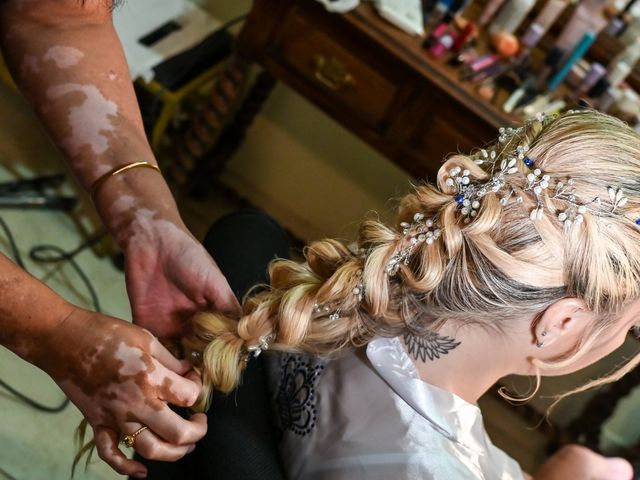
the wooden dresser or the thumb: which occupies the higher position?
the wooden dresser

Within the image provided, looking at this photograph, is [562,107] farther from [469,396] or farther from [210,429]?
[210,429]

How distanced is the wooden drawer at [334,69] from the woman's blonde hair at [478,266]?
24.4 inches

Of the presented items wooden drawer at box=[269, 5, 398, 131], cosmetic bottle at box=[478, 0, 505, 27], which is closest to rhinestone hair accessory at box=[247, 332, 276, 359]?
wooden drawer at box=[269, 5, 398, 131]

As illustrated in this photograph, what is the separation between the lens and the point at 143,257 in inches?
33.5

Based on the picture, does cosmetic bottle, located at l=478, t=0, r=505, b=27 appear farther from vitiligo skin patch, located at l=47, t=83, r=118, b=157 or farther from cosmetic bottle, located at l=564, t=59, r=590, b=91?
vitiligo skin patch, located at l=47, t=83, r=118, b=157

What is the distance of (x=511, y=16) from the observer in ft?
4.77

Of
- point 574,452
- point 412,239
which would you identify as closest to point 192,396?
point 412,239

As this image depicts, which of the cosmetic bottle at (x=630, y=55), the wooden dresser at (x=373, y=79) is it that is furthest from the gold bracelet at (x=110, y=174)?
the cosmetic bottle at (x=630, y=55)

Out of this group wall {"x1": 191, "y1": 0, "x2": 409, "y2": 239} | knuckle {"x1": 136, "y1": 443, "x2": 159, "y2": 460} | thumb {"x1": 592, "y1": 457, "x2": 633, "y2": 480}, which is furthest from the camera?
wall {"x1": 191, "y1": 0, "x2": 409, "y2": 239}

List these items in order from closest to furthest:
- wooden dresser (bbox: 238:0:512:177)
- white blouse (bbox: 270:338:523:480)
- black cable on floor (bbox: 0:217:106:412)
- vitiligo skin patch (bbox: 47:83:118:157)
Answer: white blouse (bbox: 270:338:523:480), vitiligo skin patch (bbox: 47:83:118:157), wooden dresser (bbox: 238:0:512:177), black cable on floor (bbox: 0:217:106:412)

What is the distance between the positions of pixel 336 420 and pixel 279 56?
2.99ft

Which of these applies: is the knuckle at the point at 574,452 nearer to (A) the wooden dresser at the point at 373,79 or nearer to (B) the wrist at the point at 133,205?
(A) the wooden dresser at the point at 373,79

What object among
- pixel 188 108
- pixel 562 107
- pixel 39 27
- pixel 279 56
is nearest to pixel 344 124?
pixel 279 56

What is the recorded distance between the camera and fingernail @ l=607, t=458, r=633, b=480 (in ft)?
3.75
